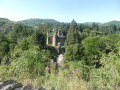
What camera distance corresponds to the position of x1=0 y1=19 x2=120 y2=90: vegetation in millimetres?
2186

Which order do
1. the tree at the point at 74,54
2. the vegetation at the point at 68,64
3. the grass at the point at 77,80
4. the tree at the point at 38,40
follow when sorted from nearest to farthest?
the grass at the point at 77,80 < the vegetation at the point at 68,64 < the tree at the point at 74,54 < the tree at the point at 38,40

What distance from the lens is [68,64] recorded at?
30.9ft

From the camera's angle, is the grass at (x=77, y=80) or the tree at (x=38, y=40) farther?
the tree at (x=38, y=40)

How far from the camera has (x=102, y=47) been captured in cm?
2222

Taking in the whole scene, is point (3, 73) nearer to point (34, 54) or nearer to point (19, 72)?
point (19, 72)

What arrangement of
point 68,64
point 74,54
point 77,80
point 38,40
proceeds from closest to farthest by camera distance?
point 77,80
point 68,64
point 74,54
point 38,40

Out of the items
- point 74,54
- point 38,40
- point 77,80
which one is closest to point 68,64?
point 77,80

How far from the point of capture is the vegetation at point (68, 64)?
7.17 ft

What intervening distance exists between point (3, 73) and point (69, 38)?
37.2 metres

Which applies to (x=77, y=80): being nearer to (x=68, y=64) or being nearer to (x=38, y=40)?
(x=68, y=64)

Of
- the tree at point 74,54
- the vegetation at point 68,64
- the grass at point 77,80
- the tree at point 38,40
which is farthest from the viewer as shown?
the tree at point 38,40

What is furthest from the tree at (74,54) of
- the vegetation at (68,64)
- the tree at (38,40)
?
the tree at (38,40)

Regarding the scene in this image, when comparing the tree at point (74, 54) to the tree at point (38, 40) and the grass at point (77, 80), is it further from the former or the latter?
the grass at point (77, 80)

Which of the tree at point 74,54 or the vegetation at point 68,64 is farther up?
the vegetation at point 68,64
